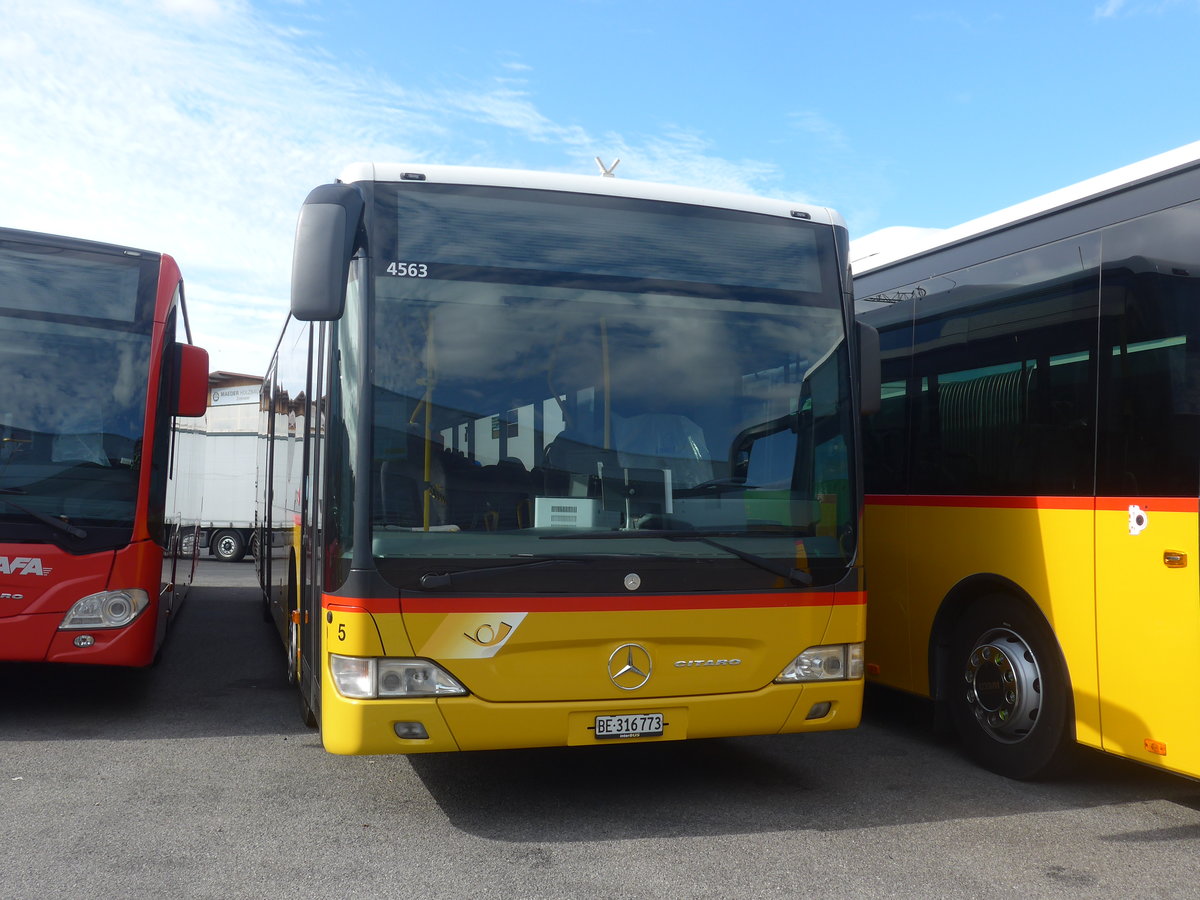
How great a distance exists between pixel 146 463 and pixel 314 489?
184 centimetres

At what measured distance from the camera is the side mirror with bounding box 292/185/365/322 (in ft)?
15.9

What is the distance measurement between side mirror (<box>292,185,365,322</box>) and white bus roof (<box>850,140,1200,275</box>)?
12.3 feet

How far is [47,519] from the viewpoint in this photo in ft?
22.8

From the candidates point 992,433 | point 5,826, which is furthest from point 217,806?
point 992,433

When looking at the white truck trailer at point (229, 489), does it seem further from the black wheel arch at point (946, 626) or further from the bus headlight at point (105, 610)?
the black wheel arch at point (946, 626)

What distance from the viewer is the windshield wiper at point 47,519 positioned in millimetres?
6918

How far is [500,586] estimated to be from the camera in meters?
4.91

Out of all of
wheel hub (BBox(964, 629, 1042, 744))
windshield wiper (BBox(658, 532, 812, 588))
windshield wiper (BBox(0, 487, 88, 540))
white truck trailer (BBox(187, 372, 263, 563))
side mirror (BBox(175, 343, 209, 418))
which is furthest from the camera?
white truck trailer (BBox(187, 372, 263, 563))

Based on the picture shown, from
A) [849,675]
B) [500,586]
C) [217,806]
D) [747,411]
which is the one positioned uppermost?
[747,411]

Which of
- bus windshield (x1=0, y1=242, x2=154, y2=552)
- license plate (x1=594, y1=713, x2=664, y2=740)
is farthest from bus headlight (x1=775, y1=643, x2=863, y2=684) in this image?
Result: bus windshield (x1=0, y1=242, x2=154, y2=552)

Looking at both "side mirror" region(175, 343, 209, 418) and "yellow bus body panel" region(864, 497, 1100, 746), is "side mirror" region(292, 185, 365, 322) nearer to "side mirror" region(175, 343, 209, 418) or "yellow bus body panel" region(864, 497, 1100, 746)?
"side mirror" region(175, 343, 209, 418)

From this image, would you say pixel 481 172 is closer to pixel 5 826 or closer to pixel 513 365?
pixel 513 365

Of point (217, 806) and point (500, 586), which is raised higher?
point (500, 586)

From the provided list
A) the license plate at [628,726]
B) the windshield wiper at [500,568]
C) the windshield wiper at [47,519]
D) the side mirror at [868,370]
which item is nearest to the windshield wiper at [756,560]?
the windshield wiper at [500,568]
